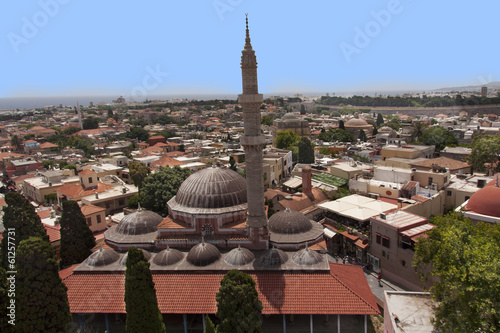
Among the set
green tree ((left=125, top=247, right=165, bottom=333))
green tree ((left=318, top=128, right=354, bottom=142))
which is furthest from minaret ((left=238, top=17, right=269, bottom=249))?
green tree ((left=318, top=128, right=354, bottom=142))

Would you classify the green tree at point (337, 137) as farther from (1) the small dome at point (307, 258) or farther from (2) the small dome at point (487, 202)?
(1) the small dome at point (307, 258)

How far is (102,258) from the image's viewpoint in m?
20.5

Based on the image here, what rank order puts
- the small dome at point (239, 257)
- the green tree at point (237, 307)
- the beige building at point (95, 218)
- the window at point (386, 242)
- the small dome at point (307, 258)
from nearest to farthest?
the green tree at point (237, 307)
the small dome at point (307, 258)
the small dome at point (239, 257)
the window at point (386, 242)
the beige building at point (95, 218)

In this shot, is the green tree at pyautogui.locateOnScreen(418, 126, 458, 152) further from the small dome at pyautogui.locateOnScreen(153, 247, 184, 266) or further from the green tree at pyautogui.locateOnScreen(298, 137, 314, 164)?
the small dome at pyautogui.locateOnScreen(153, 247, 184, 266)

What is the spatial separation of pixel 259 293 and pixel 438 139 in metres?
52.7

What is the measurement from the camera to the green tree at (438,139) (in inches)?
2260

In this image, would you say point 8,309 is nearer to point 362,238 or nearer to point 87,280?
point 87,280

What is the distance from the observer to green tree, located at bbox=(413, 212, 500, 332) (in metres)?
12.8

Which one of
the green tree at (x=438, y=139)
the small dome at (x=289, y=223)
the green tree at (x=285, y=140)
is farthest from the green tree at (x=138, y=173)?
the green tree at (x=438, y=139)

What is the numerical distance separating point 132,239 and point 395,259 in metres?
18.1

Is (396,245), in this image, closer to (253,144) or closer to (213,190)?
(253,144)

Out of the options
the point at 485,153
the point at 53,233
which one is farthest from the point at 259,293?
the point at 485,153

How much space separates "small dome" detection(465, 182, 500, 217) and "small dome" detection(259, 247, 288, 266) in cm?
1525

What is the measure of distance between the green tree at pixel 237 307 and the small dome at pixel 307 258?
525 centimetres
